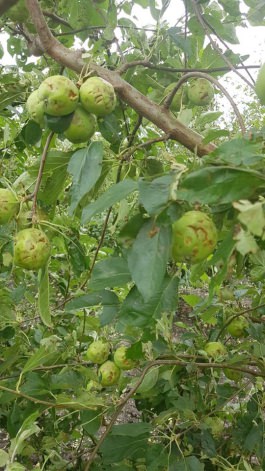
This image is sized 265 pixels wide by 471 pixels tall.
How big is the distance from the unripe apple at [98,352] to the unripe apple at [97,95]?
0.95 metres

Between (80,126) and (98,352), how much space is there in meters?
0.93

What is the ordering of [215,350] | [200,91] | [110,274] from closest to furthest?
[110,274]
[200,91]
[215,350]

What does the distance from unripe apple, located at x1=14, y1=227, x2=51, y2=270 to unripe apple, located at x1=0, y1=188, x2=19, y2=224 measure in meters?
0.06

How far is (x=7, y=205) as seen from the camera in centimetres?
118

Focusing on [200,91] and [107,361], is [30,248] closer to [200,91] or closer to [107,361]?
[200,91]

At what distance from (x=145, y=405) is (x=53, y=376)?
62 cm

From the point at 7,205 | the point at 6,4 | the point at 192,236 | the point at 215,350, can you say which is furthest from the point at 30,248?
the point at 215,350

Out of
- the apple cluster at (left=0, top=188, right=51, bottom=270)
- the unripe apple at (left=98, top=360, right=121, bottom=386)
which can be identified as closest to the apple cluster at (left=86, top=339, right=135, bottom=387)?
the unripe apple at (left=98, top=360, right=121, bottom=386)

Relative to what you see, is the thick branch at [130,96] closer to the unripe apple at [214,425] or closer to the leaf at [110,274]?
the leaf at [110,274]

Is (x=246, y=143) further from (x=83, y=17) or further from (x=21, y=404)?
(x=21, y=404)

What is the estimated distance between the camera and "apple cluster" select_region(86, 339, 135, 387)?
1.77m

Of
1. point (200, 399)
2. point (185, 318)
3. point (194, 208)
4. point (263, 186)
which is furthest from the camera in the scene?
point (185, 318)

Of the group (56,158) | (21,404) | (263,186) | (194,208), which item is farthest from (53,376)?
Answer: (263,186)

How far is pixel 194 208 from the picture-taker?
3.24ft
